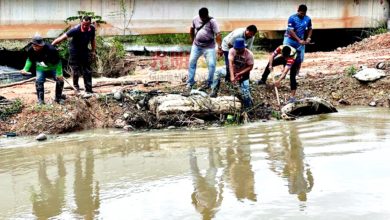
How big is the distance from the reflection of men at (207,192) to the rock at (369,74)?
19.7 feet

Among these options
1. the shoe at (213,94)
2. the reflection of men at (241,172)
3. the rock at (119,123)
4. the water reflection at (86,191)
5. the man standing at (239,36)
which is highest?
the man standing at (239,36)

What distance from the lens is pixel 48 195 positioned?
6527 mm

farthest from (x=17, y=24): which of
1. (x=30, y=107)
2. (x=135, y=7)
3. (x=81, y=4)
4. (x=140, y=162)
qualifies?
(x=140, y=162)

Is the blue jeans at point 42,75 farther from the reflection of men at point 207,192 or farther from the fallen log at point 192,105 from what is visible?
the reflection of men at point 207,192

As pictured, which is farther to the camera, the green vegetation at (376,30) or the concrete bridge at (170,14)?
the green vegetation at (376,30)

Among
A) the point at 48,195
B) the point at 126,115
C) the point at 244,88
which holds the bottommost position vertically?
the point at 48,195

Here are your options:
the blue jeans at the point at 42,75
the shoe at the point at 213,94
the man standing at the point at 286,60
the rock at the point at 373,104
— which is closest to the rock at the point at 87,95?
the blue jeans at the point at 42,75

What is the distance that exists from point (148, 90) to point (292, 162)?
475 centimetres

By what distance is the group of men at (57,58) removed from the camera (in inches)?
398

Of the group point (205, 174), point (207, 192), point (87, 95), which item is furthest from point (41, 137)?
point (207, 192)

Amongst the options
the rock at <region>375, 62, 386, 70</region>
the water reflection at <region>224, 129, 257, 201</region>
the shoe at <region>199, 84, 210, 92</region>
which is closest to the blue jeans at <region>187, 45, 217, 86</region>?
the shoe at <region>199, 84, 210, 92</region>

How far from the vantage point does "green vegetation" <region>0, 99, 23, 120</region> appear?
10148 mm

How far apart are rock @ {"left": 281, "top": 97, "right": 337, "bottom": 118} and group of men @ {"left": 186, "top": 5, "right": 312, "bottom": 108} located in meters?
0.23

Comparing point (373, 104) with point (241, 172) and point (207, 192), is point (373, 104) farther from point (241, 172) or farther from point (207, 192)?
point (207, 192)
